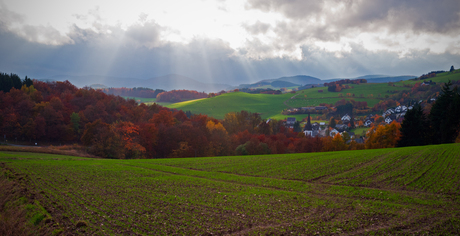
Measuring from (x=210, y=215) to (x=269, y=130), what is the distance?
7869 centimetres

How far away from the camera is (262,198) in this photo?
17016mm

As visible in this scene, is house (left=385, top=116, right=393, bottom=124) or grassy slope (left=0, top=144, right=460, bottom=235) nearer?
grassy slope (left=0, top=144, right=460, bottom=235)

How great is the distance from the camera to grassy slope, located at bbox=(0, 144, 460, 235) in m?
12.0

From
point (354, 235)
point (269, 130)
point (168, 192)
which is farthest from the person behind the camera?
point (269, 130)

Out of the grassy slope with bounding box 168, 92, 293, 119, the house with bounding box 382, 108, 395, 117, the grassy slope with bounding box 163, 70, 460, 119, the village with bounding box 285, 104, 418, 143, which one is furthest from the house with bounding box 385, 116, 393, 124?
the grassy slope with bounding box 168, 92, 293, 119

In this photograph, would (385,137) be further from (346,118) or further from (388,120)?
(346,118)

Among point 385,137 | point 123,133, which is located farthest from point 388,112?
point 123,133

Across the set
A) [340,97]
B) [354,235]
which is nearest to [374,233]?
[354,235]

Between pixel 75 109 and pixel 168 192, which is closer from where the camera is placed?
pixel 168 192

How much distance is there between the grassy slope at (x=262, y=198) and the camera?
11977 mm

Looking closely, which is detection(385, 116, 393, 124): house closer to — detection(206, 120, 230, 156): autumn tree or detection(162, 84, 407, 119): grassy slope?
detection(162, 84, 407, 119): grassy slope

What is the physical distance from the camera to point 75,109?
72750 millimetres

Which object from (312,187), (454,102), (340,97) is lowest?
(312,187)

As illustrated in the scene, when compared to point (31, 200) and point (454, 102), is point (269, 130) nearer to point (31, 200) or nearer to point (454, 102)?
point (454, 102)
